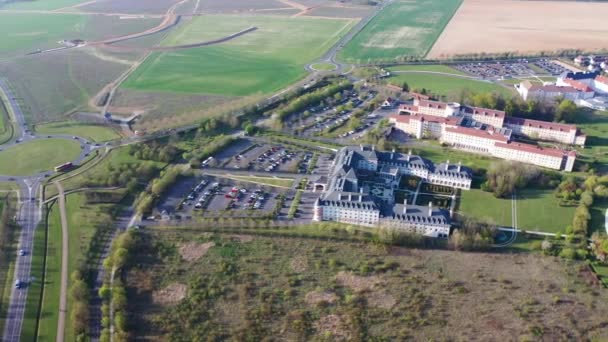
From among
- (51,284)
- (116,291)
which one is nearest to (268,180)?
(116,291)

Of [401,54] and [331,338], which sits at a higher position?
[401,54]

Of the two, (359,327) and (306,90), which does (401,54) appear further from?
(359,327)

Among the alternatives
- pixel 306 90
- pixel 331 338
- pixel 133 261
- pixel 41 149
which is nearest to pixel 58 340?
pixel 133 261

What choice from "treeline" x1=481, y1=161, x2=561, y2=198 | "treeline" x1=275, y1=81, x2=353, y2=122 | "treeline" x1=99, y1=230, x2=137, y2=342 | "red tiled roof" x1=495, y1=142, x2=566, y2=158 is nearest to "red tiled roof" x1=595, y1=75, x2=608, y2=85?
"red tiled roof" x1=495, y1=142, x2=566, y2=158

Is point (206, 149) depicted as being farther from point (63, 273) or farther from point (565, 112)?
point (565, 112)

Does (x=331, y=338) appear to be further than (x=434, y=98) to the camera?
No

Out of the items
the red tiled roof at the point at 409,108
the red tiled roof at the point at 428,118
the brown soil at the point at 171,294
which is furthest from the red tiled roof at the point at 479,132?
the brown soil at the point at 171,294

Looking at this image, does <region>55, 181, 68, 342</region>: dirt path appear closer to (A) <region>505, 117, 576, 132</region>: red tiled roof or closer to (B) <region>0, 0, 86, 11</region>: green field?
(A) <region>505, 117, 576, 132</region>: red tiled roof
